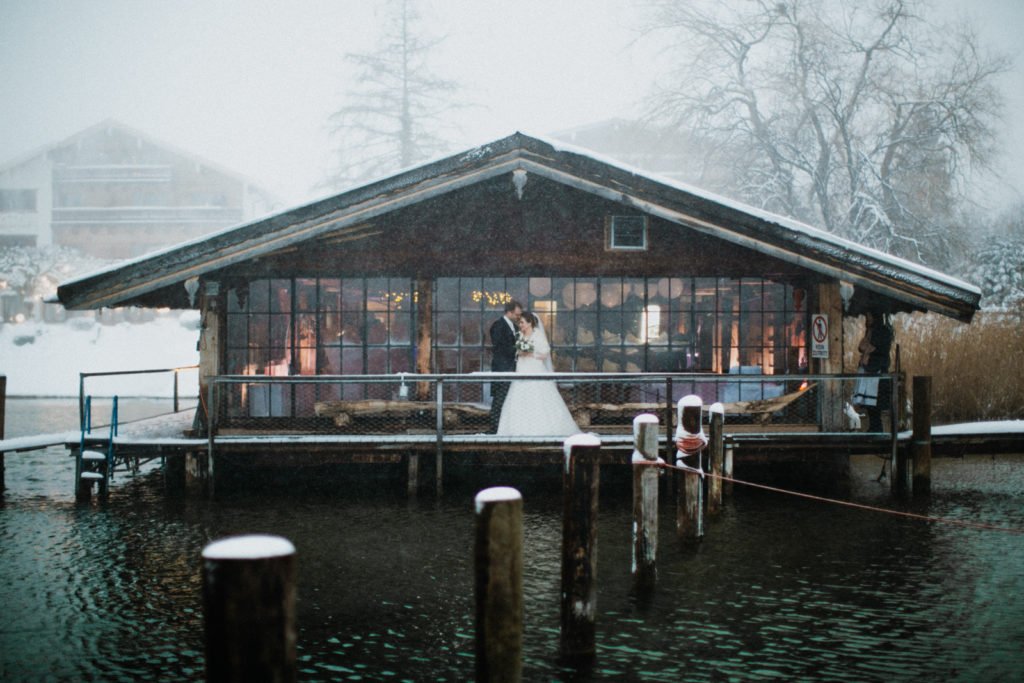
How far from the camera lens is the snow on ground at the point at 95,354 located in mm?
31219

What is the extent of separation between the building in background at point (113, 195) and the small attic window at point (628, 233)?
42457 mm

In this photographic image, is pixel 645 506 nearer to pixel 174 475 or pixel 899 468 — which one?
pixel 899 468

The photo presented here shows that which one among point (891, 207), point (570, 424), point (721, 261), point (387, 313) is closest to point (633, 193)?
point (721, 261)

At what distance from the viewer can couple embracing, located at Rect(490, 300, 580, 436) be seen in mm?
11523

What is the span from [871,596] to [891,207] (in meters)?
24.3

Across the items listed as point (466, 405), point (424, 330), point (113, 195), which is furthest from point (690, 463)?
point (113, 195)

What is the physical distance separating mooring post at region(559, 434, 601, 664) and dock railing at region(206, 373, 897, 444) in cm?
522

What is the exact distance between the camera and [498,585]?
152 inches

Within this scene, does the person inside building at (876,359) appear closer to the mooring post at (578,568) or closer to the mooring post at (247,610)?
the mooring post at (578,568)

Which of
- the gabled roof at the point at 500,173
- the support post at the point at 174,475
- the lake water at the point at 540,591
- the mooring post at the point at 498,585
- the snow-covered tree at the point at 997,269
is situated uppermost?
the snow-covered tree at the point at 997,269

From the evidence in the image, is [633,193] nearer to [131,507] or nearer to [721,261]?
[721,261]

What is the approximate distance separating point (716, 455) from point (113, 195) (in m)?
51.5

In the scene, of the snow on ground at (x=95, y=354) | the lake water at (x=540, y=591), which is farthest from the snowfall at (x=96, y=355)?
the lake water at (x=540, y=591)

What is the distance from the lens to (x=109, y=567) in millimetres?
7367
